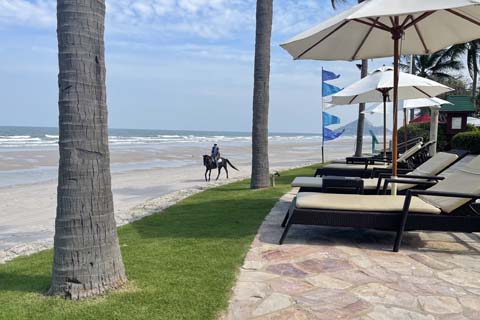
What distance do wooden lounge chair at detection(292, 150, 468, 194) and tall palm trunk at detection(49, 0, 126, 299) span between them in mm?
3025

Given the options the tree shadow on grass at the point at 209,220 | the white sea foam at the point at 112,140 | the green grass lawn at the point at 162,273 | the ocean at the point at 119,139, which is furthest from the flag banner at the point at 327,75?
the white sea foam at the point at 112,140

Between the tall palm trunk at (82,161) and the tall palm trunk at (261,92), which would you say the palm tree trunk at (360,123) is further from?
the tall palm trunk at (82,161)

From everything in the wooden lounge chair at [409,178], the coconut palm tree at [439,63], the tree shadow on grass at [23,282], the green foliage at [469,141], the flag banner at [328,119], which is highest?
the coconut palm tree at [439,63]

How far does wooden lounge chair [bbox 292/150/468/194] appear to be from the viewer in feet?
18.0

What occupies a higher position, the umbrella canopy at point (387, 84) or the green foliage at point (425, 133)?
the umbrella canopy at point (387, 84)

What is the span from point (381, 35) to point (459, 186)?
8.48ft

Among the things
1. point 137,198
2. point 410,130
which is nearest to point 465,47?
point 410,130

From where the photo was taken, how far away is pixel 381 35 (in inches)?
242

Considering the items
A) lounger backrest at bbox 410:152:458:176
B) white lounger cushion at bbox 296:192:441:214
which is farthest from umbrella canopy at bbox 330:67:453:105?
white lounger cushion at bbox 296:192:441:214

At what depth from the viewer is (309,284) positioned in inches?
130

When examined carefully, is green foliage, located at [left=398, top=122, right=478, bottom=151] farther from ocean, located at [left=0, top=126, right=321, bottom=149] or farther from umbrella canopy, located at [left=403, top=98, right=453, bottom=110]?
ocean, located at [left=0, top=126, right=321, bottom=149]

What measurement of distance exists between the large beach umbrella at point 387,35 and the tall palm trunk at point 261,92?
270 cm

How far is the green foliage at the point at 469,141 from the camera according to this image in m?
15.1

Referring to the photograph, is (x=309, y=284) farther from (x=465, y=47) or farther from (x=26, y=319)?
(x=465, y=47)
